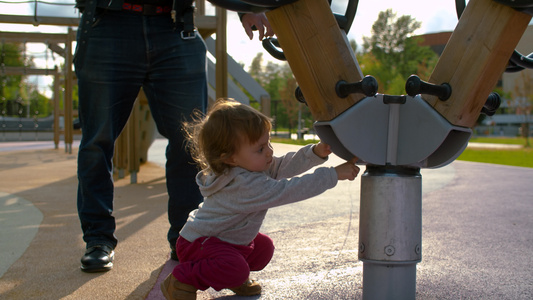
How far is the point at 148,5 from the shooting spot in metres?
2.56

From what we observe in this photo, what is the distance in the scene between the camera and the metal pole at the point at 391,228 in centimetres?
153

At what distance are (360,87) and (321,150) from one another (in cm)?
49

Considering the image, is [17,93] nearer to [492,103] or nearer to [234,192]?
[234,192]

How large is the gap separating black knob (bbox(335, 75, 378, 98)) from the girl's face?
18.5 inches

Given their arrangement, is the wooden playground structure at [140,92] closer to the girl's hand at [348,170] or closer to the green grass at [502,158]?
the girl's hand at [348,170]

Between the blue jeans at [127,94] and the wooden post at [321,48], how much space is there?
108cm

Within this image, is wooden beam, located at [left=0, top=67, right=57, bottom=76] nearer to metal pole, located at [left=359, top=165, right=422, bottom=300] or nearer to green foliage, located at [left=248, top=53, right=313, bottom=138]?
green foliage, located at [left=248, top=53, right=313, bottom=138]

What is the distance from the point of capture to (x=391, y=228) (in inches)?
60.0

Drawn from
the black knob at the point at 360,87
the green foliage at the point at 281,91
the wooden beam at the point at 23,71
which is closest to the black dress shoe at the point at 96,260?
the black knob at the point at 360,87

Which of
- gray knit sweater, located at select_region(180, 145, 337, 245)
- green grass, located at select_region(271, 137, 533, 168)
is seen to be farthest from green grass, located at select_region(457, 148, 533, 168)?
gray knit sweater, located at select_region(180, 145, 337, 245)

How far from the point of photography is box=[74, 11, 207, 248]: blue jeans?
251cm

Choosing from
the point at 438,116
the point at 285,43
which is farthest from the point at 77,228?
the point at 438,116

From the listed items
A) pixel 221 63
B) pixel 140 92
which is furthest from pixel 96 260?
pixel 140 92

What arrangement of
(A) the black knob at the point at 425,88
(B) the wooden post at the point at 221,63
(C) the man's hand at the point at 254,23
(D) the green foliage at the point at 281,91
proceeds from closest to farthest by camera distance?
(A) the black knob at the point at 425,88 < (C) the man's hand at the point at 254,23 < (B) the wooden post at the point at 221,63 < (D) the green foliage at the point at 281,91
